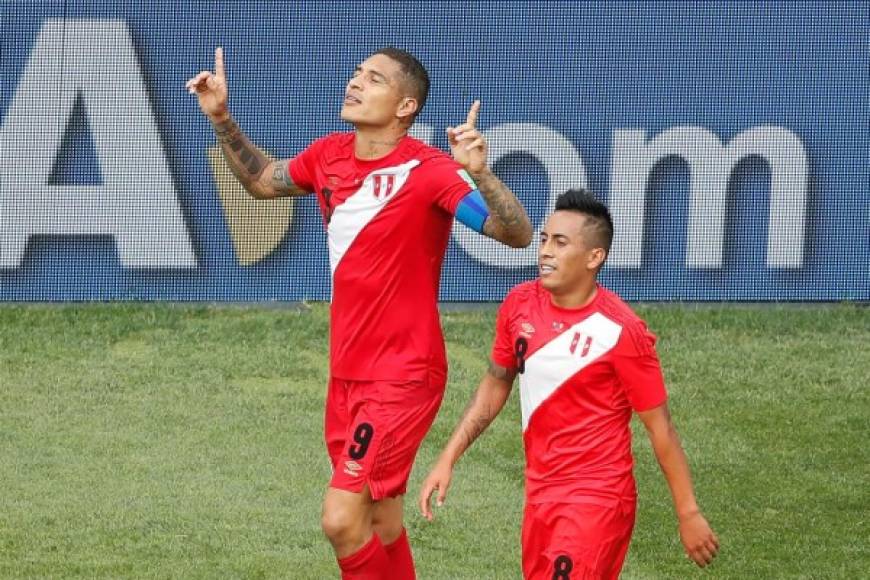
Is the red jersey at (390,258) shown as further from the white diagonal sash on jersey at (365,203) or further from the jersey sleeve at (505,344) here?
the jersey sleeve at (505,344)

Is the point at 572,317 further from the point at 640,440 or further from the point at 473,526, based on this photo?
the point at 640,440

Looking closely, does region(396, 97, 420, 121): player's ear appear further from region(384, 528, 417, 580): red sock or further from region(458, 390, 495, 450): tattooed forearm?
region(384, 528, 417, 580): red sock

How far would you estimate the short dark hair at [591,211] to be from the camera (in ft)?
21.8

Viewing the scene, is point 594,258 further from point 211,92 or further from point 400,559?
point 211,92

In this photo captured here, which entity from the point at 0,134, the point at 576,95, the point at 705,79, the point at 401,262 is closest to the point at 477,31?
the point at 576,95

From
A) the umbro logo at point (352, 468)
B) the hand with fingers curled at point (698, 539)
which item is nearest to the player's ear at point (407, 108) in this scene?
the umbro logo at point (352, 468)

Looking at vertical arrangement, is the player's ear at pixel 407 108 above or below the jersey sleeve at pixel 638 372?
above

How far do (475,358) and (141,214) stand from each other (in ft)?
10.8

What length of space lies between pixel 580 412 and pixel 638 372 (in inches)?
10.7

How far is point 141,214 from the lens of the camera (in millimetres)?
14797

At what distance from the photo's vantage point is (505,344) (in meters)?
6.66

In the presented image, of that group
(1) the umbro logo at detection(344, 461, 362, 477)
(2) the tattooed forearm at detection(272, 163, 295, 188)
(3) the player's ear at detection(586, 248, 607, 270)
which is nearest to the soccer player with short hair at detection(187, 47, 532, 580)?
(1) the umbro logo at detection(344, 461, 362, 477)

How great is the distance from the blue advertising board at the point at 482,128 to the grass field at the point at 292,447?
1.52ft

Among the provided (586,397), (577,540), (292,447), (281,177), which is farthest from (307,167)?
(292,447)
